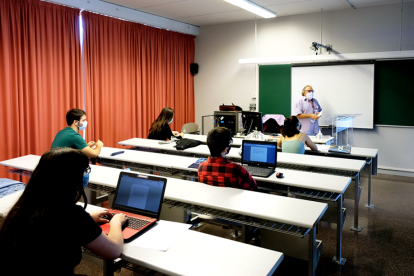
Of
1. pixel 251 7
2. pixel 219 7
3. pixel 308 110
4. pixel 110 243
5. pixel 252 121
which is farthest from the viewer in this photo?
pixel 219 7

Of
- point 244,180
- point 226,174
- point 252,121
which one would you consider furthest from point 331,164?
point 252,121

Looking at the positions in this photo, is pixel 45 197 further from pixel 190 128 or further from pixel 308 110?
pixel 308 110

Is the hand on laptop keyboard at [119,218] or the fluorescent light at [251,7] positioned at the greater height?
the fluorescent light at [251,7]

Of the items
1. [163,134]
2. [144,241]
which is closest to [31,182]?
[144,241]

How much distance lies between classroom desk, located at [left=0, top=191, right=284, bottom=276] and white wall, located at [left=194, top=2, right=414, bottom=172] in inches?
211

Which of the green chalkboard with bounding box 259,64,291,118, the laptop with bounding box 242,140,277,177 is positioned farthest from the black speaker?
A: the laptop with bounding box 242,140,277,177

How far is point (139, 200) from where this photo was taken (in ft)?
6.38

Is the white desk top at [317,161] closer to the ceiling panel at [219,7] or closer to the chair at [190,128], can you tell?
the chair at [190,128]

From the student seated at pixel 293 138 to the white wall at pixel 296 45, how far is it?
9.30ft

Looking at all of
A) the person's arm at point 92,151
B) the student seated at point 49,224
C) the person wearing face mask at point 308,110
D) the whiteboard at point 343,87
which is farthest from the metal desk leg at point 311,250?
the whiteboard at point 343,87

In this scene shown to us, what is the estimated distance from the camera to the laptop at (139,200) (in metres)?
1.83

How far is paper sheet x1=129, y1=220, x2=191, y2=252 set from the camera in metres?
1.65

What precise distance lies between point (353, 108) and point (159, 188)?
532 centimetres

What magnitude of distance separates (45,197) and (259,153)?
2210mm
